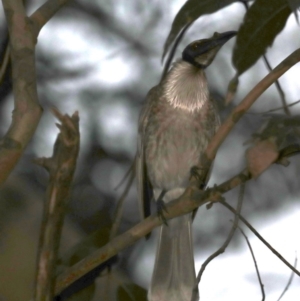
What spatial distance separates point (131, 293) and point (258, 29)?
0.97m

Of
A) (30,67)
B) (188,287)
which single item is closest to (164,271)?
(188,287)

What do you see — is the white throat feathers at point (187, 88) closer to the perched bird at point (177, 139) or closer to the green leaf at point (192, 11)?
the perched bird at point (177, 139)

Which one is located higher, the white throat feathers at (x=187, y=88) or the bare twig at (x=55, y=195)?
the white throat feathers at (x=187, y=88)

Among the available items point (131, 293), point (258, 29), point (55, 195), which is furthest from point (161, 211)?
point (258, 29)

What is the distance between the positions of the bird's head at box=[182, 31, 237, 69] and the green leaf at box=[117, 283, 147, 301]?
2.56ft

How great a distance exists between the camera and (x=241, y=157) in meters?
3.38

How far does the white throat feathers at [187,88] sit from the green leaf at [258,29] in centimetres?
91

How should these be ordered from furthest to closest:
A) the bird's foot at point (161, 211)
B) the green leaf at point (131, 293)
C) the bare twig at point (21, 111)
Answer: the green leaf at point (131, 293) < the bird's foot at point (161, 211) < the bare twig at point (21, 111)

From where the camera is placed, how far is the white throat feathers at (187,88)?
2.38 m

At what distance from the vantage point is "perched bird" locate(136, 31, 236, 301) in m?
2.31

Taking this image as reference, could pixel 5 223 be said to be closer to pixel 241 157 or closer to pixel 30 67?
pixel 30 67

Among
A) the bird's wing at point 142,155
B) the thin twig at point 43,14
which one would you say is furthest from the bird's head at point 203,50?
the thin twig at point 43,14

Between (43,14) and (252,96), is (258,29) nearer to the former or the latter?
(252,96)

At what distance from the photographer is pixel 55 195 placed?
1462 mm
